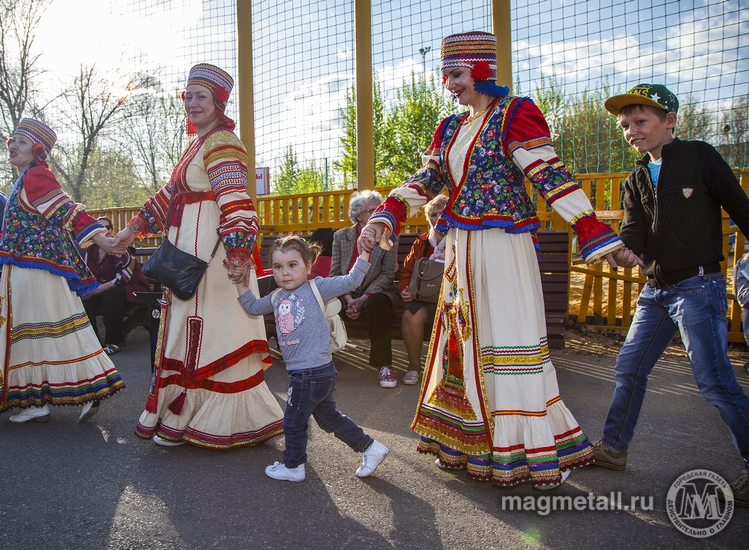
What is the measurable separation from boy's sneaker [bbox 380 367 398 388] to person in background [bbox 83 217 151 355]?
135 inches

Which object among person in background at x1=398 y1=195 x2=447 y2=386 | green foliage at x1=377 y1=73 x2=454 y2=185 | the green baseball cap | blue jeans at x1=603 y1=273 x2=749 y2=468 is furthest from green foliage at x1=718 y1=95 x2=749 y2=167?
green foliage at x1=377 y1=73 x2=454 y2=185

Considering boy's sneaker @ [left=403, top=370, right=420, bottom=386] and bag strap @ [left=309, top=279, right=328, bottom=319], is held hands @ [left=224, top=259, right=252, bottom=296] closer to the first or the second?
bag strap @ [left=309, top=279, right=328, bottom=319]

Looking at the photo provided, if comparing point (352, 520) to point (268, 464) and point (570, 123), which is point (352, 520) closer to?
point (268, 464)

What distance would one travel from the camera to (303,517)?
8.61 feet

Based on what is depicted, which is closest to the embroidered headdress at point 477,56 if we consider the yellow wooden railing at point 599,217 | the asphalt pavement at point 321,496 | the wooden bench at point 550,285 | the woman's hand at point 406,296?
the asphalt pavement at point 321,496

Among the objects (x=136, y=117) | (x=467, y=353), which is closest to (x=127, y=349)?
(x=467, y=353)

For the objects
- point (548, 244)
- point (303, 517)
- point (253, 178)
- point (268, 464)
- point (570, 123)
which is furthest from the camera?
point (570, 123)

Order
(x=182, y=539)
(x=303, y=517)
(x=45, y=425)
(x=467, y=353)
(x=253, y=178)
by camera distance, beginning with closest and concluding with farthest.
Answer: (x=182, y=539), (x=303, y=517), (x=467, y=353), (x=45, y=425), (x=253, y=178)

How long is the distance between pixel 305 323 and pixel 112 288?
16.0 ft

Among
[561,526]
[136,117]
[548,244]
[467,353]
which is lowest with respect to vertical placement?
[561,526]

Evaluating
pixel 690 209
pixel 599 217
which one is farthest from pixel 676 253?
pixel 599 217

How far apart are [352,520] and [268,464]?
2.72ft

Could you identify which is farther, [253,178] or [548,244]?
[253,178]

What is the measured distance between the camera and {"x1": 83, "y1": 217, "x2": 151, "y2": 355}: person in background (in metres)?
6.91
